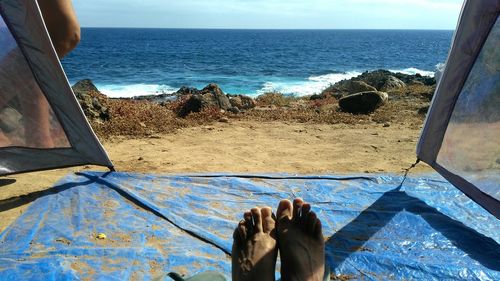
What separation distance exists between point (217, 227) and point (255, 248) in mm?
Result: 835

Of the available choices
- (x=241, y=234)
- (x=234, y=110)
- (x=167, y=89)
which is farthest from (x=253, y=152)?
(x=167, y=89)

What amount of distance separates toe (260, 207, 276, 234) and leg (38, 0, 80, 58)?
208cm

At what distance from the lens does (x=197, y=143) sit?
19.4 ft

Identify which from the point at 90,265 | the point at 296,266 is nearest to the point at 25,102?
the point at 90,265

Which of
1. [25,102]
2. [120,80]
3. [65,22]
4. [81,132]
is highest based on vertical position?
[65,22]

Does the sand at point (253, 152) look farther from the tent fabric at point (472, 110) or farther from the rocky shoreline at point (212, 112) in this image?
the tent fabric at point (472, 110)

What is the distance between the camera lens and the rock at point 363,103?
8.53 meters

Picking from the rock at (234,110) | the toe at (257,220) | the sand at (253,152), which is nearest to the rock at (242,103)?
the rock at (234,110)

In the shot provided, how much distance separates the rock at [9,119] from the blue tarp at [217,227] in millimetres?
638

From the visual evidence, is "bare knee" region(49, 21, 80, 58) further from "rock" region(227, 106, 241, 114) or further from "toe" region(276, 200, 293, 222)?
"rock" region(227, 106, 241, 114)

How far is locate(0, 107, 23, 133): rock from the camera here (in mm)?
3622

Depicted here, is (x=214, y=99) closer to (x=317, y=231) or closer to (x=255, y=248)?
(x=317, y=231)

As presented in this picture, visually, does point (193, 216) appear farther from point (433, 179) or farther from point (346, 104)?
point (346, 104)

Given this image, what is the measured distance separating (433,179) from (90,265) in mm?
3203
